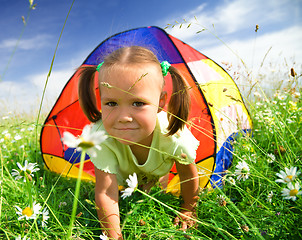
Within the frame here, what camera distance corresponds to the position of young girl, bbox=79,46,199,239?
0.99 metres

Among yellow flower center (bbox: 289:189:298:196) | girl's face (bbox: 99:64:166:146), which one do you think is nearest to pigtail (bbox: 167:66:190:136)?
girl's face (bbox: 99:64:166:146)

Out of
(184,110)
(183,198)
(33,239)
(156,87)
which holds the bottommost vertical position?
(183,198)

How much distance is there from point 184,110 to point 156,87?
0.67 ft

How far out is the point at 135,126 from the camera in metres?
1.02

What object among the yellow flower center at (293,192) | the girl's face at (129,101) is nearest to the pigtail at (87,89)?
the girl's face at (129,101)

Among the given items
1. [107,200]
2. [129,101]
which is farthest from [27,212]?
[129,101]

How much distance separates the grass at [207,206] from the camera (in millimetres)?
716

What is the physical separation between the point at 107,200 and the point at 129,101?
0.41 m

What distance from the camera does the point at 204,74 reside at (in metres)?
1.91

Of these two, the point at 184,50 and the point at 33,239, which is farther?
the point at 184,50

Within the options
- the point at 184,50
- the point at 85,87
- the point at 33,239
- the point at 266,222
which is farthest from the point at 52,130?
the point at 266,222

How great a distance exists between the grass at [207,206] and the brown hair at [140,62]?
0.89 ft

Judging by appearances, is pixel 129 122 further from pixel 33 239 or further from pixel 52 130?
pixel 52 130

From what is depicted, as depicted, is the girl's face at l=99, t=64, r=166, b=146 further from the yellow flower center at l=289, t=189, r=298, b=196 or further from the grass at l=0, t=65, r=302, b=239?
the yellow flower center at l=289, t=189, r=298, b=196
